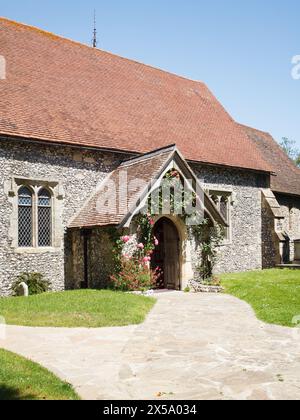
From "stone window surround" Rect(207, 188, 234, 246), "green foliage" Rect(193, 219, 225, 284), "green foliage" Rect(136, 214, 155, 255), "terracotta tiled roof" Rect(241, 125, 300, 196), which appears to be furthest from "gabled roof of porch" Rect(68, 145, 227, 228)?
"terracotta tiled roof" Rect(241, 125, 300, 196)

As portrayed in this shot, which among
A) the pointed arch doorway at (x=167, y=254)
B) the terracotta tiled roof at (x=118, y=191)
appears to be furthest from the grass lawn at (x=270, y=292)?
the terracotta tiled roof at (x=118, y=191)

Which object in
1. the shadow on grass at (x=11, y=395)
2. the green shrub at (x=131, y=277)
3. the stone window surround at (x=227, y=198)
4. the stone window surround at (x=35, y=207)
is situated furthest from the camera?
the stone window surround at (x=227, y=198)

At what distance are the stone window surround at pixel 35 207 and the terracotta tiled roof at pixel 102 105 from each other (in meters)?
1.49

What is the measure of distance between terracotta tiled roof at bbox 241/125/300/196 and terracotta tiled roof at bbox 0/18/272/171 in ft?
10.8

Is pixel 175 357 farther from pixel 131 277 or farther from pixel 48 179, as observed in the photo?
pixel 48 179

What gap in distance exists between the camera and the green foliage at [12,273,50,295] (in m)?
13.9

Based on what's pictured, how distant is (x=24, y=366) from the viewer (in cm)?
625

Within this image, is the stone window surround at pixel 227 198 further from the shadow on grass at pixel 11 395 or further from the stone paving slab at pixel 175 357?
the shadow on grass at pixel 11 395

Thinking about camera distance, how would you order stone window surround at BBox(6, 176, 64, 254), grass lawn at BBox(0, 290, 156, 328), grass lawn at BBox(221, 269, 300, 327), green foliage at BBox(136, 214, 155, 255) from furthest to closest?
green foliage at BBox(136, 214, 155, 255) < stone window surround at BBox(6, 176, 64, 254) < grass lawn at BBox(221, 269, 300, 327) < grass lawn at BBox(0, 290, 156, 328)

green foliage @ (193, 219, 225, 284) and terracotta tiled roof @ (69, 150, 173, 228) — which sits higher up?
terracotta tiled roof @ (69, 150, 173, 228)

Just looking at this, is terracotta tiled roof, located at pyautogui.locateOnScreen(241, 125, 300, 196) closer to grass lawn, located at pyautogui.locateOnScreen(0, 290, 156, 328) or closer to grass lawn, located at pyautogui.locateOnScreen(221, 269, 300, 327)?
grass lawn, located at pyautogui.locateOnScreen(221, 269, 300, 327)

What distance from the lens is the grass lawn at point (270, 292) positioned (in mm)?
10164

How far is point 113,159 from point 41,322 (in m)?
8.60

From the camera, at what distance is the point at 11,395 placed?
516 centimetres
